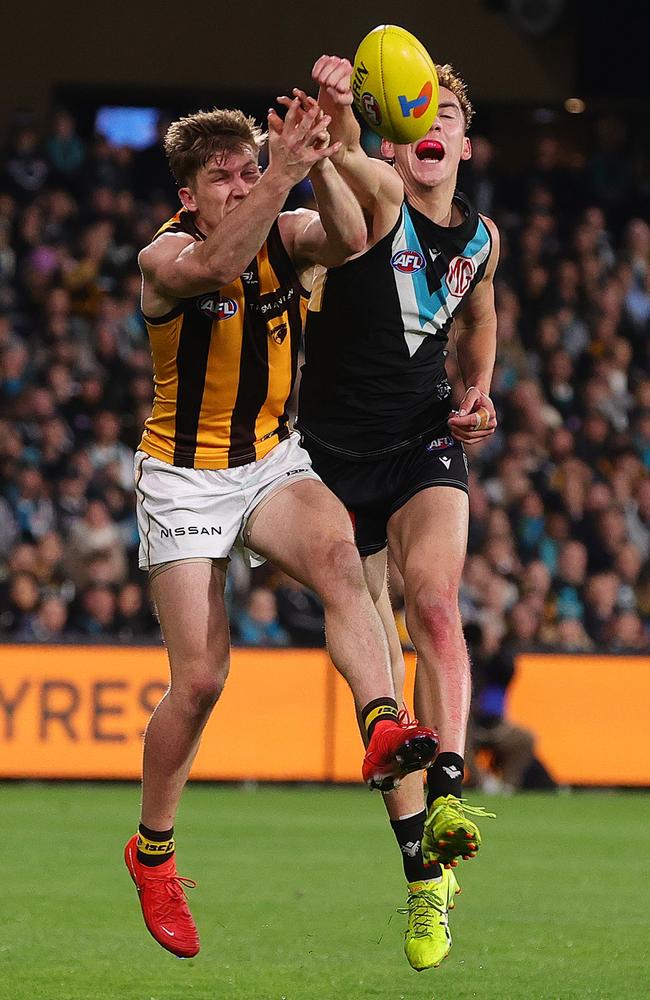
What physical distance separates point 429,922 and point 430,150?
9.19 feet

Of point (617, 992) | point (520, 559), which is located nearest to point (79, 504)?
point (520, 559)

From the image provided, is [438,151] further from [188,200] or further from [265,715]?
[265,715]

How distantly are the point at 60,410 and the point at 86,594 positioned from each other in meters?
2.27

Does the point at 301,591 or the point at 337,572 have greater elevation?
the point at 337,572

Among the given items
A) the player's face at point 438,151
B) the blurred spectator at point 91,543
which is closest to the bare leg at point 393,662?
the player's face at point 438,151

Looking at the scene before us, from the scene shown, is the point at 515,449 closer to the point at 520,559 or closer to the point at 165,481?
the point at 520,559

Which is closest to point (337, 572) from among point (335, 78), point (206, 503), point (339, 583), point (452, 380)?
point (339, 583)

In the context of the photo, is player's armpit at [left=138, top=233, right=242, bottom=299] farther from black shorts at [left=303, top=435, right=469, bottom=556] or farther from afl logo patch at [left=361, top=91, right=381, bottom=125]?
black shorts at [left=303, top=435, right=469, bottom=556]

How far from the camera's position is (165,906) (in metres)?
6.66

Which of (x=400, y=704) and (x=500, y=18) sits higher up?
(x=500, y=18)

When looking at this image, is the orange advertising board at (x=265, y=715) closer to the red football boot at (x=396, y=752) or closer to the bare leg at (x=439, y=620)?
the bare leg at (x=439, y=620)

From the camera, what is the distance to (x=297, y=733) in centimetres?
1402

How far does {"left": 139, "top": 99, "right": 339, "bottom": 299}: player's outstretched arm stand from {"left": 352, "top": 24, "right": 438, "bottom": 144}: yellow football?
280 mm

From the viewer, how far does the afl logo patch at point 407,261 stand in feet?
21.5
